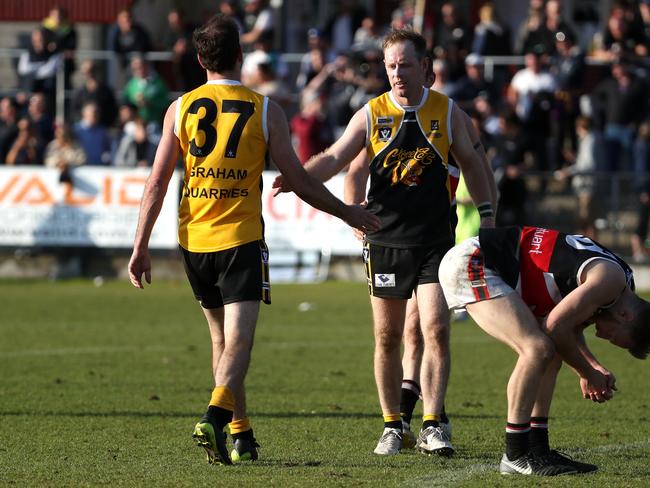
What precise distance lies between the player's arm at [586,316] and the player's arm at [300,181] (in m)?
1.35

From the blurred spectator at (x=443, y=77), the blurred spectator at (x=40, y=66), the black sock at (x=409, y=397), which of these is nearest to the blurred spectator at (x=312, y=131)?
the blurred spectator at (x=443, y=77)

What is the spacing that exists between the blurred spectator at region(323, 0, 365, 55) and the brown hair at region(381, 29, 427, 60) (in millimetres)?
16759

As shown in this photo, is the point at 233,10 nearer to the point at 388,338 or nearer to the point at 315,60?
the point at 315,60

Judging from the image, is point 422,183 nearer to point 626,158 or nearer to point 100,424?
point 100,424

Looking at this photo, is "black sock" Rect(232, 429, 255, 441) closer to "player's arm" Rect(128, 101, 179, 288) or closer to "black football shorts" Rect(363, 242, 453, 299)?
"player's arm" Rect(128, 101, 179, 288)

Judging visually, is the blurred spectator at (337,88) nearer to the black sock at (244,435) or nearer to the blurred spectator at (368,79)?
the blurred spectator at (368,79)

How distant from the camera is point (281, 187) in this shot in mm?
7871

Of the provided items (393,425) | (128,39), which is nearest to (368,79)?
(128,39)

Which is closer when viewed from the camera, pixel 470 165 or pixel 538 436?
pixel 538 436

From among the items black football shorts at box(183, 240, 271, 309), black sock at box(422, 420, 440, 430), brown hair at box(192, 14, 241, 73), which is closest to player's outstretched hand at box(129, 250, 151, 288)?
black football shorts at box(183, 240, 271, 309)

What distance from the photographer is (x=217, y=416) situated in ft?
23.4

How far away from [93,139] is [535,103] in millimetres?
7088

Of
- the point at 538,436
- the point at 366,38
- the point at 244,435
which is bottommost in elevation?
the point at 244,435

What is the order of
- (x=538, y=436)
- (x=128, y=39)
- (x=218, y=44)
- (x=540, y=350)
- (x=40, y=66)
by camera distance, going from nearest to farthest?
1. (x=540, y=350)
2. (x=538, y=436)
3. (x=218, y=44)
4. (x=40, y=66)
5. (x=128, y=39)
